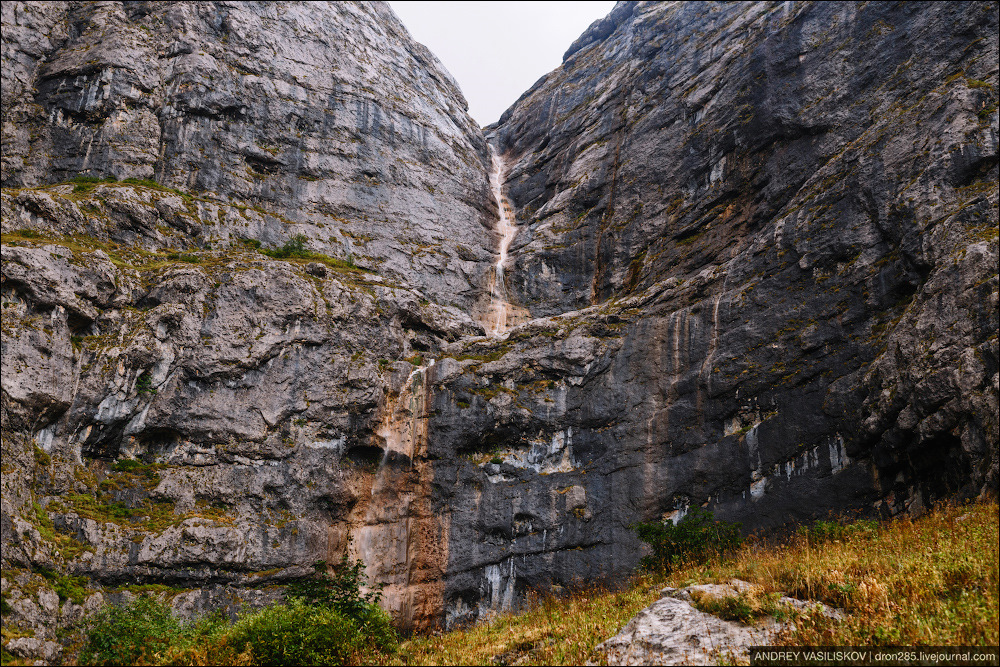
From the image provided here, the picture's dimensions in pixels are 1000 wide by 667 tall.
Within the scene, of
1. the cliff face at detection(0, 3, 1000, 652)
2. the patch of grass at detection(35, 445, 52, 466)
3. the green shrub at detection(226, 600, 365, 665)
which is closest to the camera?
→ the green shrub at detection(226, 600, 365, 665)

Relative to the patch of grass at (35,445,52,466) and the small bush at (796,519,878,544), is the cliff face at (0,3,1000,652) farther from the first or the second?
the small bush at (796,519,878,544)

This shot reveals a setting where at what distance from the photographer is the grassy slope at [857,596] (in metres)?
7.95

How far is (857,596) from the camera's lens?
897 cm

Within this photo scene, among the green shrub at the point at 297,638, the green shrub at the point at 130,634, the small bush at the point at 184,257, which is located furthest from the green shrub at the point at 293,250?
the green shrub at the point at 297,638

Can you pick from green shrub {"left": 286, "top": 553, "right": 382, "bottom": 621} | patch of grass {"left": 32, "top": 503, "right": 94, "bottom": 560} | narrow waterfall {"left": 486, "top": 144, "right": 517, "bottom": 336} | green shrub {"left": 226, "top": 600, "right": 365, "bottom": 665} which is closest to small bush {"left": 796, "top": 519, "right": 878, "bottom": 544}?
green shrub {"left": 226, "top": 600, "right": 365, "bottom": 665}

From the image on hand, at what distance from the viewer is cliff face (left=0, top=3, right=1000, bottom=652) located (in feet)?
62.1

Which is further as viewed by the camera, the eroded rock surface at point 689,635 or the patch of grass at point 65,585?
the patch of grass at point 65,585

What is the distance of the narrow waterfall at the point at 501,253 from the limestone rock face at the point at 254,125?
103cm

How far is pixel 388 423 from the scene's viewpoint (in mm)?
25766

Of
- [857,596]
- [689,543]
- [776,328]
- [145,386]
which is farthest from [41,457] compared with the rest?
[776,328]

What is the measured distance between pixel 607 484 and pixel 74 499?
18.2 m

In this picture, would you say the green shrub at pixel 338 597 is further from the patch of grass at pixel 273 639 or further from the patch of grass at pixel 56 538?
the patch of grass at pixel 56 538

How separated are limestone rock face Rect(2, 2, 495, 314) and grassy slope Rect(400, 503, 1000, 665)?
24.3 meters

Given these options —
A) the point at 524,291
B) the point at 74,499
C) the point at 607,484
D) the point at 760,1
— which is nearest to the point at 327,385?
the point at 74,499
